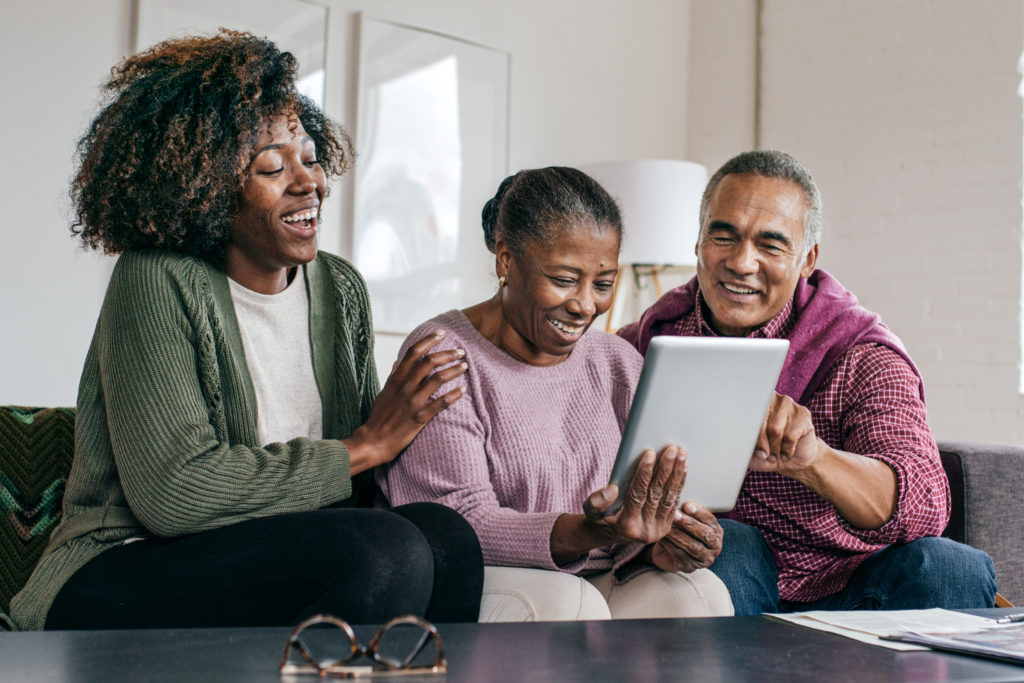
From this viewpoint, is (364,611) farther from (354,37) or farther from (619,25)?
(619,25)

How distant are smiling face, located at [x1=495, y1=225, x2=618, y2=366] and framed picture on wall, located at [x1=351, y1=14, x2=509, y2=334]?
1931 millimetres

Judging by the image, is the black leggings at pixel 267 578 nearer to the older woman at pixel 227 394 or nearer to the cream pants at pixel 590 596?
the older woman at pixel 227 394

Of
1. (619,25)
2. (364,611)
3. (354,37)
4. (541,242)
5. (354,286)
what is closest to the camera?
(364,611)

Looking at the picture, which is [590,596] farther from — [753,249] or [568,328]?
[753,249]

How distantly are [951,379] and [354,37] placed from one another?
243 centimetres

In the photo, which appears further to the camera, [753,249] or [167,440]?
[753,249]

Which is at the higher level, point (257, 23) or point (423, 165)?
point (257, 23)

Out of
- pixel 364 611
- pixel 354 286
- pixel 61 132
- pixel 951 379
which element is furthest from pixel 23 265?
pixel 951 379

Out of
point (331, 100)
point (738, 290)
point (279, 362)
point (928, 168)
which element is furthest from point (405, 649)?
point (928, 168)

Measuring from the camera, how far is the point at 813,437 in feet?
4.92

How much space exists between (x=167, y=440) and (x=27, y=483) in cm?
Answer: 38

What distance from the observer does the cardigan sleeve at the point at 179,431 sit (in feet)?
4.32

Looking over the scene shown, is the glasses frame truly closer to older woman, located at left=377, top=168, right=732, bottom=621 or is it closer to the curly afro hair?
older woman, located at left=377, top=168, right=732, bottom=621

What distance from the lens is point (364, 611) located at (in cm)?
122
